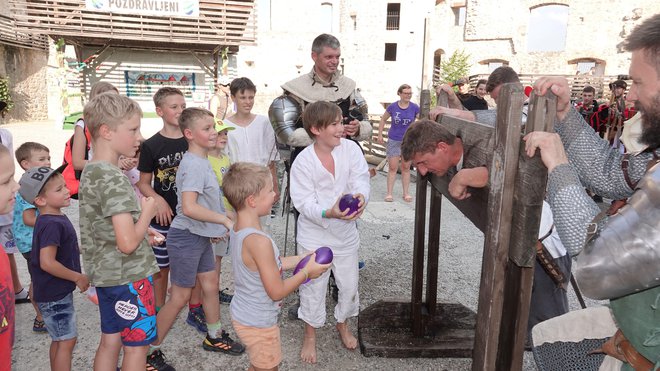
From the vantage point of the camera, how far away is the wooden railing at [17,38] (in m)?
22.9

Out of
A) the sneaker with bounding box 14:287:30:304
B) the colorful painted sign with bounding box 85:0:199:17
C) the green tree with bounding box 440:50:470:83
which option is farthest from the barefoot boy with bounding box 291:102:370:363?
the green tree with bounding box 440:50:470:83

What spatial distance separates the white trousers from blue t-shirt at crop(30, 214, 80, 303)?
1.50 metres

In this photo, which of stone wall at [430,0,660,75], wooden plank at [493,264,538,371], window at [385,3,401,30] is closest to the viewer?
wooden plank at [493,264,538,371]

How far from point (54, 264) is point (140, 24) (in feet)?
67.5

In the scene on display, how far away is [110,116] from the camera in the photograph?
7.27 ft

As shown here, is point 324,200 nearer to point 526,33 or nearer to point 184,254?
point 184,254

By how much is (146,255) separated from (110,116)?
2.48 feet

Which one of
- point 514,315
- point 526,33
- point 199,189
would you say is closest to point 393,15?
point 526,33

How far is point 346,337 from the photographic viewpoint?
3.36 metres

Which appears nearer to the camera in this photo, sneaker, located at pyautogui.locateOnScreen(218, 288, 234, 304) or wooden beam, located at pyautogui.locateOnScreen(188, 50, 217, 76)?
sneaker, located at pyautogui.locateOnScreen(218, 288, 234, 304)

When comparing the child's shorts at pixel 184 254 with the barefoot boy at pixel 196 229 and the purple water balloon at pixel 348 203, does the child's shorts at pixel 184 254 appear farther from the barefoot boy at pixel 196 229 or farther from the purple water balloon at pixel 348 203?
the purple water balloon at pixel 348 203

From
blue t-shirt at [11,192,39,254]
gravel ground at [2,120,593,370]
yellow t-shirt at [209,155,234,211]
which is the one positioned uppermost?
yellow t-shirt at [209,155,234,211]

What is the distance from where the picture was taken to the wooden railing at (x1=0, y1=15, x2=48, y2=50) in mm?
22922

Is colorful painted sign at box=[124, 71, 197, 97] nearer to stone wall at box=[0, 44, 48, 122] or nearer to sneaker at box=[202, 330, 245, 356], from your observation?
stone wall at box=[0, 44, 48, 122]
